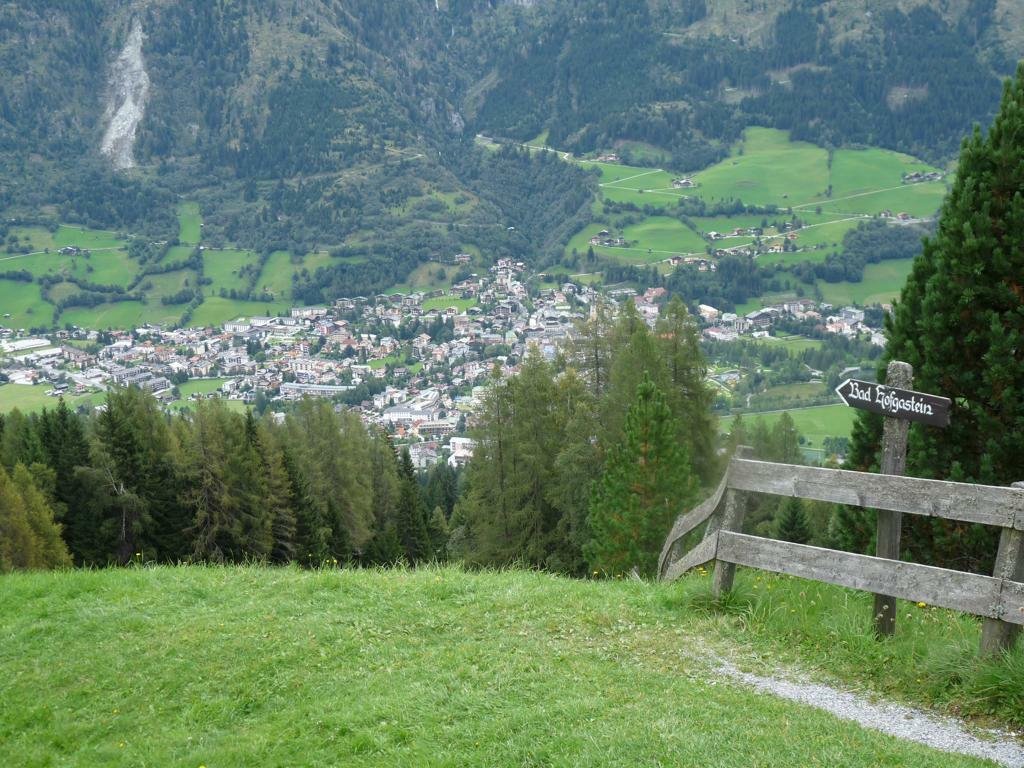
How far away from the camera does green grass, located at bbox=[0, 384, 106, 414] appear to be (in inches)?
3991

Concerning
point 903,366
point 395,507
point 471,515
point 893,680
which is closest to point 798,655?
point 893,680

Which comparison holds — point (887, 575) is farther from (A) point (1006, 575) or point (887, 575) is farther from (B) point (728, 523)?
(B) point (728, 523)

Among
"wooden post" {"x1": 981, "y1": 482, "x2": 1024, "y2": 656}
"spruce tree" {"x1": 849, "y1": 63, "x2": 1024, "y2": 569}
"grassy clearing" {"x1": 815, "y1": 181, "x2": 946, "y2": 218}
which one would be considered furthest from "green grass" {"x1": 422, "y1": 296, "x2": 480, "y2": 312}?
"wooden post" {"x1": 981, "y1": 482, "x2": 1024, "y2": 656}

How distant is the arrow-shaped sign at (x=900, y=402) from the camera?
7.11 meters

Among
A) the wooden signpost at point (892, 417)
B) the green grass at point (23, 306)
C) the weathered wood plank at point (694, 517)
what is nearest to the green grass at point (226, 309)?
the green grass at point (23, 306)

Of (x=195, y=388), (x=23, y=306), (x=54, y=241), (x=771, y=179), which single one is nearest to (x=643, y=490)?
(x=195, y=388)

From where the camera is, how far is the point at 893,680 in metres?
6.73

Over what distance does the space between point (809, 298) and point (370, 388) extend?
2630 inches

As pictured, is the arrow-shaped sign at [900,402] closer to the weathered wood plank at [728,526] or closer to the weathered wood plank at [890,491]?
the weathered wood plank at [890,491]

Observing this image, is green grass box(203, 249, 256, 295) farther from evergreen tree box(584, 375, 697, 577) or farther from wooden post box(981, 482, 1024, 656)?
wooden post box(981, 482, 1024, 656)

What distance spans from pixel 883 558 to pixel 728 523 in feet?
4.94

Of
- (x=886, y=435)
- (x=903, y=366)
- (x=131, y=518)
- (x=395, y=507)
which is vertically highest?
(x=903, y=366)

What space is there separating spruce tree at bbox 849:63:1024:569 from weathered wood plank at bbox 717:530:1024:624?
3625mm

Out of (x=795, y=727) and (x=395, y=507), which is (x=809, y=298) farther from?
(x=795, y=727)
